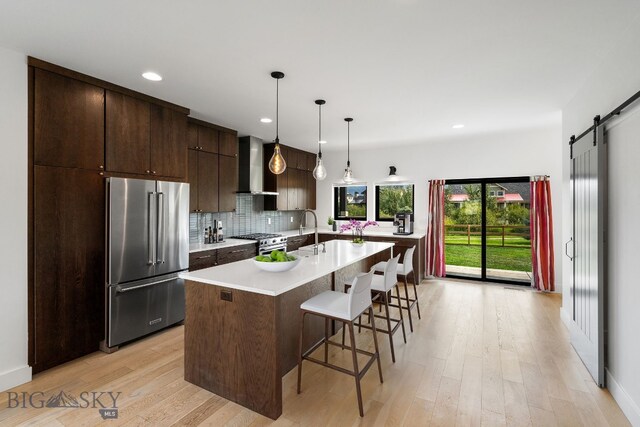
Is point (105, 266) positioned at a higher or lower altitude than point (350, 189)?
lower

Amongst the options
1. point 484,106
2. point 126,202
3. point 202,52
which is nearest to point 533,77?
point 484,106

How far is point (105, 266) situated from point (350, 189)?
4.85 m

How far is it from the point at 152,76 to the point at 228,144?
6.38 feet

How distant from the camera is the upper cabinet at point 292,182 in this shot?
5.80 m

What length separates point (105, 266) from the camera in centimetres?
298

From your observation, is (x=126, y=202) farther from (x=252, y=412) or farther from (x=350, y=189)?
(x=350, y=189)

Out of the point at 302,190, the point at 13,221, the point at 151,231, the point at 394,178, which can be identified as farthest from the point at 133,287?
the point at 394,178

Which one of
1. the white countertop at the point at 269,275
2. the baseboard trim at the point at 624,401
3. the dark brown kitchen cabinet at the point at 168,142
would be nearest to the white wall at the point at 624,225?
the baseboard trim at the point at 624,401

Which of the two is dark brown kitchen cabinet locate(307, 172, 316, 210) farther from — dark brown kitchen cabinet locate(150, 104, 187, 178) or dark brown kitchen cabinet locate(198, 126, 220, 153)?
dark brown kitchen cabinet locate(150, 104, 187, 178)

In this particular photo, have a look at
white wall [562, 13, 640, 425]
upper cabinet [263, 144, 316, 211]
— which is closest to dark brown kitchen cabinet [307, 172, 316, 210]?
upper cabinet [263, 144, 316, 211]

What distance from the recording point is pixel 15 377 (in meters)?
2.42

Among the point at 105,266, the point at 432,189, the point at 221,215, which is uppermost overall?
the point at 432,189

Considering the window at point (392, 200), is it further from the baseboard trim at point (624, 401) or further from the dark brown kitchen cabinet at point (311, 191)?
the baseboard trim at point (624, 401)

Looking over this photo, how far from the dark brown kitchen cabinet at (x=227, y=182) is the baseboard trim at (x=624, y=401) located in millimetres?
4531
